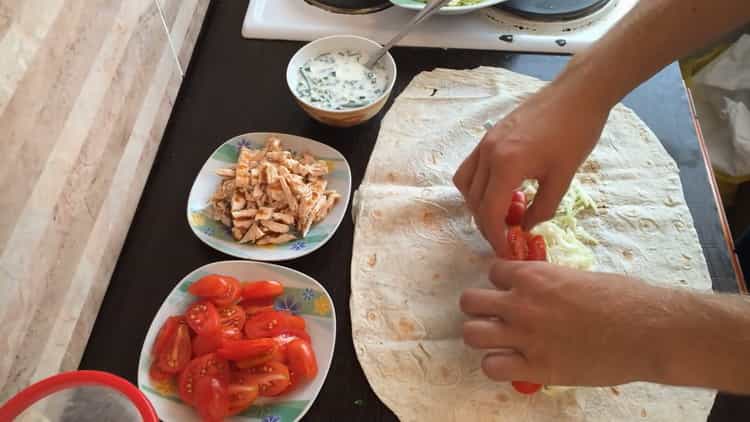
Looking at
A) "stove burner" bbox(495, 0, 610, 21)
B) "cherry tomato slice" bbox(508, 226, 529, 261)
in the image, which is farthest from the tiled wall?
"stove burner" bbox(495, 0, 610, 21)

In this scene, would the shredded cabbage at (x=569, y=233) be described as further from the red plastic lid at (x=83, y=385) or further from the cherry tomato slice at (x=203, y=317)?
the red plastic lid at (x=83, y=385)

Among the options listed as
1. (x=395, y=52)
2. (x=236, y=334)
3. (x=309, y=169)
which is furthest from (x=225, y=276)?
(x=395, y=52)

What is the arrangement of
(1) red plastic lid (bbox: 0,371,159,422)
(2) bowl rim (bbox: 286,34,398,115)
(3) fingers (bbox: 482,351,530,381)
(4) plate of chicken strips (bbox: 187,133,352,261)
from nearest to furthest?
(1) red plastic lid (bbox: 0,371,159,422) → (3) fingers (bbox: 482,351,530,381) → (4) plate of chicken strips (bbox: 187,133,352,261) → (2) bowl rim (bbox: 286,34,398,115)

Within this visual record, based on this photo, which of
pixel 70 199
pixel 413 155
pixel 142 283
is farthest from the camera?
pixel 413 155

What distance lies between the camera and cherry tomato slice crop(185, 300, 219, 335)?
0.85 metres

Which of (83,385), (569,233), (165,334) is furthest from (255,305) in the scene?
(569,233)

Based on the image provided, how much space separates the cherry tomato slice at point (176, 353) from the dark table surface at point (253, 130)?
69 millimetres

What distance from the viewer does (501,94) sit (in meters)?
1.21

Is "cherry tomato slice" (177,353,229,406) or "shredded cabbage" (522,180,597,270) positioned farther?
"shredded cabbage" (522,180,597,270)

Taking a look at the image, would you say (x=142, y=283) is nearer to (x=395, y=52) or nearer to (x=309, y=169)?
(x=309, y=169)

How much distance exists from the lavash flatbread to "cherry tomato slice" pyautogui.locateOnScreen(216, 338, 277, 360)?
14 cm

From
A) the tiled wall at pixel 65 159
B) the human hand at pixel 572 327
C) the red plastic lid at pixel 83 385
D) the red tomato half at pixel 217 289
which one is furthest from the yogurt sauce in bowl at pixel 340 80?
the red plastic lid at pixel 83 385

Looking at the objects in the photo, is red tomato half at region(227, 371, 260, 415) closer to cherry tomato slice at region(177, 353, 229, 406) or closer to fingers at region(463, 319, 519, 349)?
cherry tomato slice at region(177, 353, 229, 406)

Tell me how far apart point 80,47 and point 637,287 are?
805 millimetres
